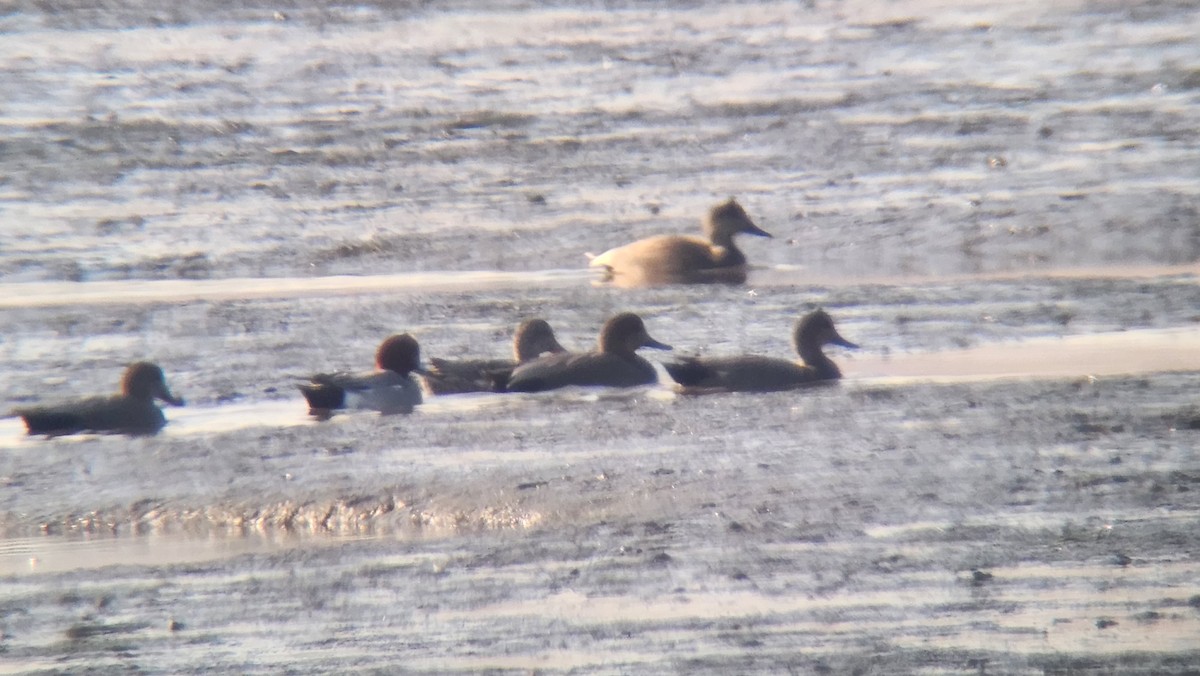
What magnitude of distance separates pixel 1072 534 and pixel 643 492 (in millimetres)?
1577

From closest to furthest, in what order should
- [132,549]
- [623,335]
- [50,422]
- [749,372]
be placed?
[132,549] < [50,422] < [749,372] < [623,335]

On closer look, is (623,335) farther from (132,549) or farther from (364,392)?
(132,549)

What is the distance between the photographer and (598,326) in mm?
10477

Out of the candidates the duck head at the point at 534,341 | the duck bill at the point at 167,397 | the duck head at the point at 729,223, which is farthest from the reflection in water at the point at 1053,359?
the duck bill at the point at 167,397

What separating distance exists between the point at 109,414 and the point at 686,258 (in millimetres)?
4240

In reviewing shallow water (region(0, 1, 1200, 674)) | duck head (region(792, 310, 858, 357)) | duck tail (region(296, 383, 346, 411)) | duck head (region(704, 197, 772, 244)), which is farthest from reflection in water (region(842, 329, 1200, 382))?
duck head (region(704, 197, 772, 244))

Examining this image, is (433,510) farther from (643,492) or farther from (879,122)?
(879,122)

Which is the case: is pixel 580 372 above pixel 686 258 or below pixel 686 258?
below

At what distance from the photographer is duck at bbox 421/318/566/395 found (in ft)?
29.8

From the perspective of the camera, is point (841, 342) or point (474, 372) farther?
point (841, 342)

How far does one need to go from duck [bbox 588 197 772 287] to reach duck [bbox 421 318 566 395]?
1.82 meters

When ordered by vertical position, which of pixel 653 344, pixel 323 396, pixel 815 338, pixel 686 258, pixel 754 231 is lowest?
pixel 323 396

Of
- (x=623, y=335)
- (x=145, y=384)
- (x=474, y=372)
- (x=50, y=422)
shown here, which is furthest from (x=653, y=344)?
(x=50, y=422)

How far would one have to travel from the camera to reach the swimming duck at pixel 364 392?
8.67 meters
